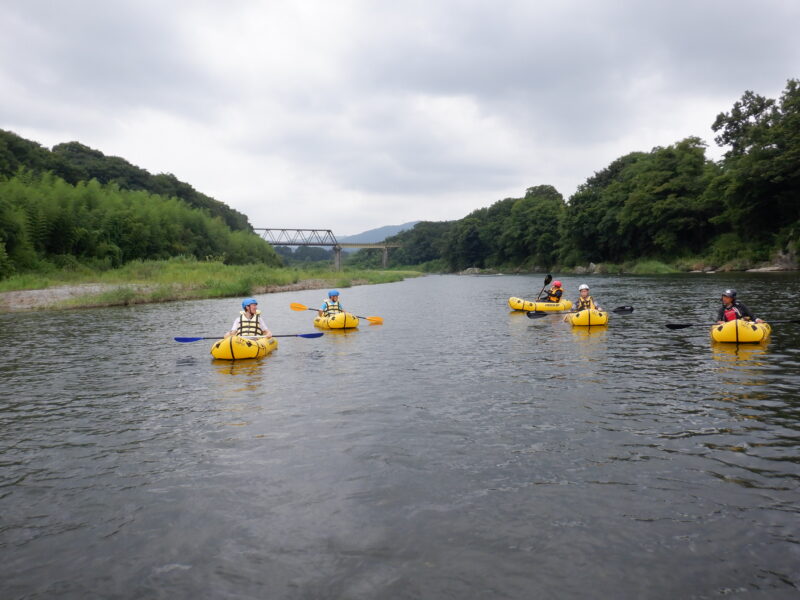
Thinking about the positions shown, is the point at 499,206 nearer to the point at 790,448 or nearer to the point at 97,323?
the point at 97,323

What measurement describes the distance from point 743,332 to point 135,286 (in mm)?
29365

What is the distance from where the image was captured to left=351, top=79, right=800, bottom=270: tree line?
4412 centimetres

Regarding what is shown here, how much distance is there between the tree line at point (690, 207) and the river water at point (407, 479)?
42.0 metres

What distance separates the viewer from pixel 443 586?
12.5ft

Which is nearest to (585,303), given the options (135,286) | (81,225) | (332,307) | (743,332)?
(743,332)

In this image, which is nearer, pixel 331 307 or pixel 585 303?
pixel 585 303

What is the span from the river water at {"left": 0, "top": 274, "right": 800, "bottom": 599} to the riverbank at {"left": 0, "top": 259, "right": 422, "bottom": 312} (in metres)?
16.3

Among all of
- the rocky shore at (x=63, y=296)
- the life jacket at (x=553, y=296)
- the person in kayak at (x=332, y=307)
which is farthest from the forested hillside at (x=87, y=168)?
the life jacket at (x=553, y=296)

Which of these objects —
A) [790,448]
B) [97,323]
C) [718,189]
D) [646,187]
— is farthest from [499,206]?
[790,448]

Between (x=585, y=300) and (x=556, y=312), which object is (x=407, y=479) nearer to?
(x=585, y=300)

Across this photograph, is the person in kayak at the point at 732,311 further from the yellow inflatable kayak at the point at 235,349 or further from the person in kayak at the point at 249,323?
the person in kayak at the point at 249,323

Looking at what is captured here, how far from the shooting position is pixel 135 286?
98.5 feet

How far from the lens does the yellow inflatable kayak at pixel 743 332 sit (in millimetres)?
12219

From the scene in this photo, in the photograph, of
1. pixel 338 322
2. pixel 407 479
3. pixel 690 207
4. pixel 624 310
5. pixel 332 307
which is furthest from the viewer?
pixel 690 207
